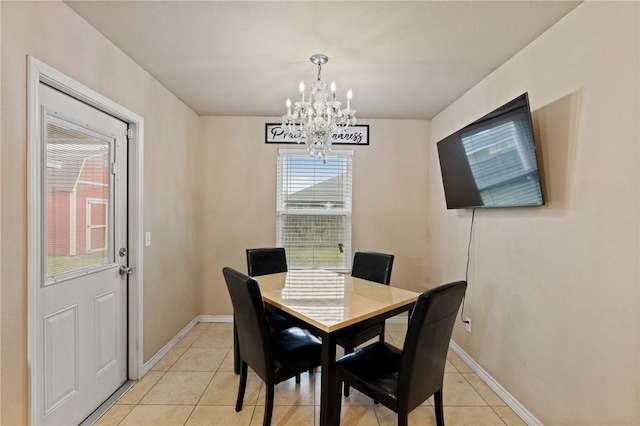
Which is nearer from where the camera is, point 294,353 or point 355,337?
point 294,353

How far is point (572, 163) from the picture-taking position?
1659 millimetres

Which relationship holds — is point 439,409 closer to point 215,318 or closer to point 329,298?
point 329,298

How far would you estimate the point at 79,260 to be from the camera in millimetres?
1864

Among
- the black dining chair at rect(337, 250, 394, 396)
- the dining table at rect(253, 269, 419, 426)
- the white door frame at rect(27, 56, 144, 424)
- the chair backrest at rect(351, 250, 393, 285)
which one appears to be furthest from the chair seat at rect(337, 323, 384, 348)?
the white door frame at rect(27, 56, 144, 424)

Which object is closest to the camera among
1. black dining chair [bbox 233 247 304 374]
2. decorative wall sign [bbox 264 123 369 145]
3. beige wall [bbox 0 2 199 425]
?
beige wall [bbox 0 2 199 425]

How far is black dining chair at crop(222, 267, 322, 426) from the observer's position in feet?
5.51

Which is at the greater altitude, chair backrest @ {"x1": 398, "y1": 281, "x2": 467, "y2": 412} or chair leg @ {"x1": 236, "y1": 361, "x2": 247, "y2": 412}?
chair backrest @ {"x1": 398, "y1": 281, "x2": 467, "y2": 412}

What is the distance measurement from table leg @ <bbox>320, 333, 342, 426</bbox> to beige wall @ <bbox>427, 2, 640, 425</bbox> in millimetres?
1347

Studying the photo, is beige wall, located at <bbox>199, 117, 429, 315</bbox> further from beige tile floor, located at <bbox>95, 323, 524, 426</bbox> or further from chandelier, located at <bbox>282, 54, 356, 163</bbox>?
chandelier, located at <bbox>282, 54, 356, 163</bbox>

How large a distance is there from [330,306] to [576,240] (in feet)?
4.76

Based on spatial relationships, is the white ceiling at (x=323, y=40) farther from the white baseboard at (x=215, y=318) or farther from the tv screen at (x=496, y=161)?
the white baseboard at (x=215, y=318)

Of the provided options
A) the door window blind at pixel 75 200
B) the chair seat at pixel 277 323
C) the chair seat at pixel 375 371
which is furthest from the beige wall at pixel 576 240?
the door window blind at pixel 75 200

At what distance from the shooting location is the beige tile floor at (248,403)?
194 centimetres

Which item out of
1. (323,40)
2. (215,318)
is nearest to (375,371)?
(323,40)
